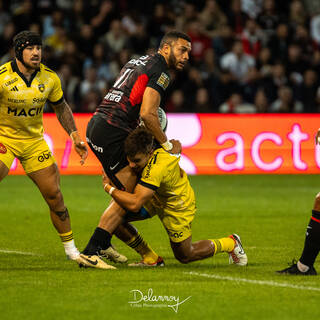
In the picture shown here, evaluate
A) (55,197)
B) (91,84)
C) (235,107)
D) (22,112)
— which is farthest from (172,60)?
(91,84)

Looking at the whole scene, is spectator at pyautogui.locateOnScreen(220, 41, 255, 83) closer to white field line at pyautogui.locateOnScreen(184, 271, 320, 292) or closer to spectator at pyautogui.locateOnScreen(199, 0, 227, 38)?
spectator at pyautogui.locateOnScreen(199, 0, 227, 38)

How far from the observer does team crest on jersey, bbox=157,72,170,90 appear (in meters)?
8.17

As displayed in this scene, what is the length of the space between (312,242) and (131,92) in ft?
7.41

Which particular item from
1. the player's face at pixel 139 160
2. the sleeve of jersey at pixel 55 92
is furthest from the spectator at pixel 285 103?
the player's face at pixel 139 160

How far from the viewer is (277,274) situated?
25.7ft

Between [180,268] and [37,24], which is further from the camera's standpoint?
[37,24]

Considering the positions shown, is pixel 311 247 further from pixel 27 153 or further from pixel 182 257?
pixel 27 153

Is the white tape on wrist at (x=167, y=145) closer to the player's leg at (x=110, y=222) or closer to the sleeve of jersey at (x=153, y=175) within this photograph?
the sleeve of jersey at (x=153, y=175)

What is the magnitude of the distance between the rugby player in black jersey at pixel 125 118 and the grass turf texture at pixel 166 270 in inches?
16.9

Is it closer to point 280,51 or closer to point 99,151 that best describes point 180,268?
point 99,151

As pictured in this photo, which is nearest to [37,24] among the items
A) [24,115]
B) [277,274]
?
[24,115]

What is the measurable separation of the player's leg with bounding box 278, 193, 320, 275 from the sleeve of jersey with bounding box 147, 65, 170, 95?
178cm

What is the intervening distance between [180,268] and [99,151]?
138 centimetres

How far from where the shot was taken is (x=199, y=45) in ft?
68.7
